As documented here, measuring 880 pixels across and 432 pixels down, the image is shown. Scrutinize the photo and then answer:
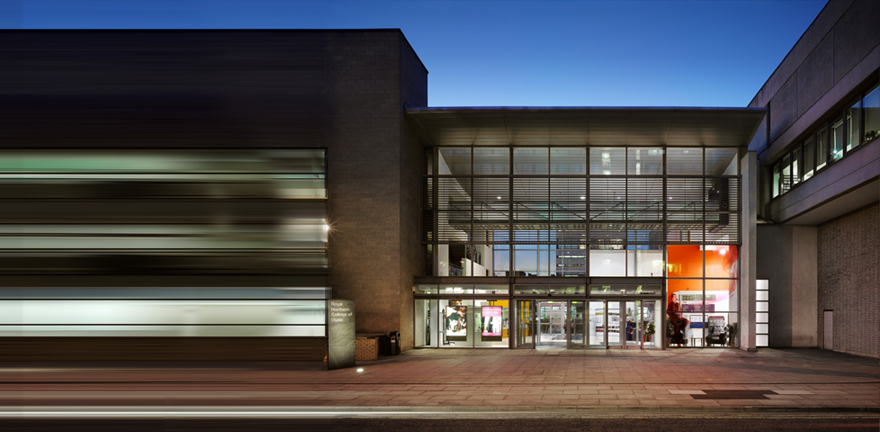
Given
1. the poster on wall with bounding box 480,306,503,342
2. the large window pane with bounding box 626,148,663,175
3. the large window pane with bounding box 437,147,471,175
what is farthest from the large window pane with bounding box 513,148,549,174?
the poster on wall with bounding box 480,306,503,342

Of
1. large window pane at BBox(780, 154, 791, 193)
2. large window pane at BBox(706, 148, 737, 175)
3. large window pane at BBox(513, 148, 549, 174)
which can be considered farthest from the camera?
large window pane at BBox(513, 148, 549, 174)

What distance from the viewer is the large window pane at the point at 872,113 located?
66.8ft

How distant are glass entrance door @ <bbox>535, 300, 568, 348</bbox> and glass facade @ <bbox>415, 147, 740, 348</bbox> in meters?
0.05

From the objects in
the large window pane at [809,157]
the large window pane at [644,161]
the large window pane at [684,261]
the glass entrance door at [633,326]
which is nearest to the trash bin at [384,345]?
the glass entrance door at [633,326]

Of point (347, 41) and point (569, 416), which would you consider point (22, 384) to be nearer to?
point (569, 416)

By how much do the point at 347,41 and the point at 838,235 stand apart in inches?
954

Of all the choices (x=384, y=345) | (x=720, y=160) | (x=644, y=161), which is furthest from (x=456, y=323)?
(x=720, y=160)

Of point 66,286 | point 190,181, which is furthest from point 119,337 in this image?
point 190,181

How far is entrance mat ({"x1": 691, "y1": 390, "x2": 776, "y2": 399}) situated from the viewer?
13.8m

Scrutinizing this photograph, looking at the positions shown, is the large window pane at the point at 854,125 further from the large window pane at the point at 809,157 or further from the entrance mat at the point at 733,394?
the entrance mat at the point at 733,394

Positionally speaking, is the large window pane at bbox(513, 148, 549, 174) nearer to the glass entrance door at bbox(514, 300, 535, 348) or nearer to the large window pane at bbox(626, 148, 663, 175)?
the large window pane at bbox(626, 148, 663, 175)

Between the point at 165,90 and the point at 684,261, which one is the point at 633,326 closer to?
the point at 684,261

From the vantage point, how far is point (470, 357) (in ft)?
79.2

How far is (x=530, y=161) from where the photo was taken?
29.1 meters
